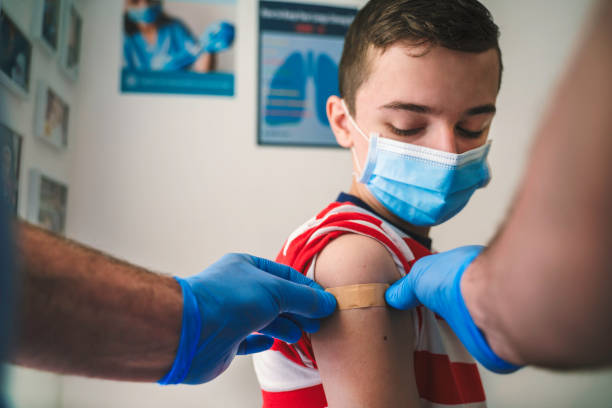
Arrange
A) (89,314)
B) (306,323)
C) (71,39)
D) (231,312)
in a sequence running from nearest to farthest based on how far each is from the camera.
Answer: (89,314)
(231,312)
(306,323)
(71,39)

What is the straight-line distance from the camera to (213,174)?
212 cm

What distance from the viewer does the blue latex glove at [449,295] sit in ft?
1.57

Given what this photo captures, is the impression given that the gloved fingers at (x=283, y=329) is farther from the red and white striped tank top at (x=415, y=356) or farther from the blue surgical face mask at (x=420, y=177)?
the blue surgical face mask at (x=420, y=177)

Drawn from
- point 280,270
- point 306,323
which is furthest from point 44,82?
point 306,323

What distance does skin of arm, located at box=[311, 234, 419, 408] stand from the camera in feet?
2.08

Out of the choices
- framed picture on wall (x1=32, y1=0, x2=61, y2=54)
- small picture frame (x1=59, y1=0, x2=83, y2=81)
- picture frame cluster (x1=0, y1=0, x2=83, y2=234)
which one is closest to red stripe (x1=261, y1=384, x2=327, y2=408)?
picture frame cluster (x1=0, y1=0, x2=83, y2=234)

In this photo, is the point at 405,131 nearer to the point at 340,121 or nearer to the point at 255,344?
the point at 340,121

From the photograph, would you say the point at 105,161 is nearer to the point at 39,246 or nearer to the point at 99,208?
the point at 99,208

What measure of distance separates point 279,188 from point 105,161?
0.84m

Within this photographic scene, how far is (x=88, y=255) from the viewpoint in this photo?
0.50m

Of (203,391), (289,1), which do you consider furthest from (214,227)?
(289,1)

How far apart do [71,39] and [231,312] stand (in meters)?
1.87

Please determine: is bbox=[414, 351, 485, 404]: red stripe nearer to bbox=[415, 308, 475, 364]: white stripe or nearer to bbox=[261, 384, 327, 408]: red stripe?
bbox=[415, 308, 475, 364]: white stripe

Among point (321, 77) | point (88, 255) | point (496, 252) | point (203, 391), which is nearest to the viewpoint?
point (496, 252)
